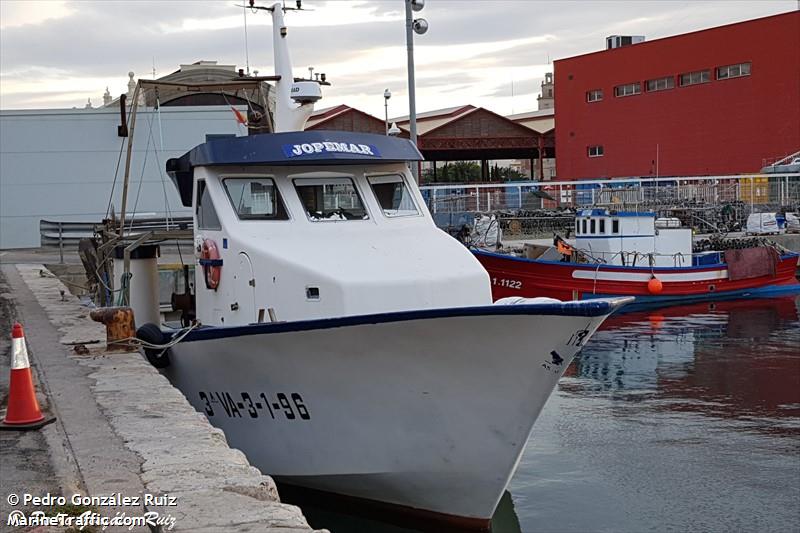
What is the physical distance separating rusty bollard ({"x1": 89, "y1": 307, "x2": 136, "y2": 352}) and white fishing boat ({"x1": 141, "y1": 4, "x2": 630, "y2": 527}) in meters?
→ 0.22

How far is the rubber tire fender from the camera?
983cm

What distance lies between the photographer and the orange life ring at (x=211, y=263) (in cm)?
941

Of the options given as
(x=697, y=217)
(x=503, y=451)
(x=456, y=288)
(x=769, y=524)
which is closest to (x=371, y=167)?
(x=456, y=288)

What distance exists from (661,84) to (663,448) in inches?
1622

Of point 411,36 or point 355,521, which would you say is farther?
point 411,36

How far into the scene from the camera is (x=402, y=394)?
313 inches

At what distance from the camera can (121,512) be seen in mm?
5082

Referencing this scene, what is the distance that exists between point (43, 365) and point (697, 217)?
30473mm

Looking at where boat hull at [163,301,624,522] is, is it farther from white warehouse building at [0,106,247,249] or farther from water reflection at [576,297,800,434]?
white warehouse building at [0,106,247,249]

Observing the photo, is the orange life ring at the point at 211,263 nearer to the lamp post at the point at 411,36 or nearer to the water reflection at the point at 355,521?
the water reflection at the point at 355,521

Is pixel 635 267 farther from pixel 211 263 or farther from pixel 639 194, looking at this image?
pixel 211 263

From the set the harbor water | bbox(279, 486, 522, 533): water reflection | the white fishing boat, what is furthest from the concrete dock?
the harbor water

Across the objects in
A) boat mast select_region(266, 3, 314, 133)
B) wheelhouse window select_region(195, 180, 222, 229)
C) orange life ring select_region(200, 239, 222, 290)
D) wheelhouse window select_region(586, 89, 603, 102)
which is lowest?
orange life ring select_region(200, 239, 222, 290)

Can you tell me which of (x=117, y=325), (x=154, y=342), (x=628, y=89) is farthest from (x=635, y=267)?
(x=628, y=89)
